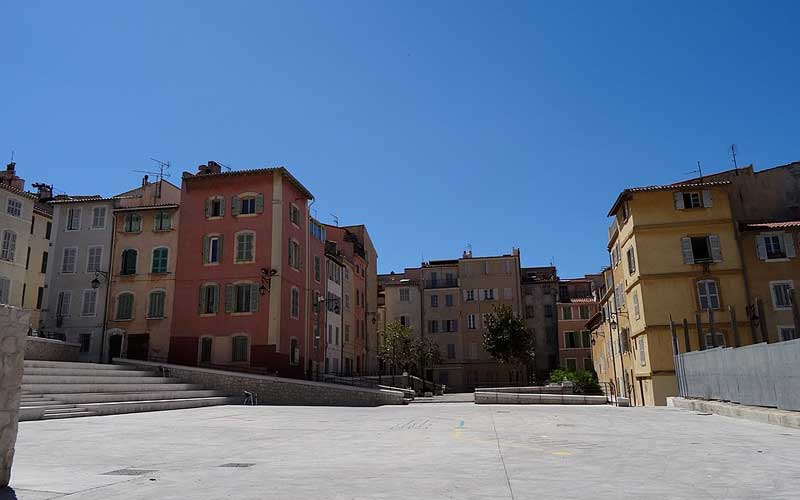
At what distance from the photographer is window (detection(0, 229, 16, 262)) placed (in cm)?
3928

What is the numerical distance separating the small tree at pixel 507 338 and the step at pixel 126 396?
3383 cm

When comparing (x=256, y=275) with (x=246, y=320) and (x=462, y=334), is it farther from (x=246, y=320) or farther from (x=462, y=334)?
(x=462, y=334)

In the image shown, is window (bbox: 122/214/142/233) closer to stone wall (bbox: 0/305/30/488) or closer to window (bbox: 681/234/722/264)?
stone wall (bbox: 0/305/30/488)

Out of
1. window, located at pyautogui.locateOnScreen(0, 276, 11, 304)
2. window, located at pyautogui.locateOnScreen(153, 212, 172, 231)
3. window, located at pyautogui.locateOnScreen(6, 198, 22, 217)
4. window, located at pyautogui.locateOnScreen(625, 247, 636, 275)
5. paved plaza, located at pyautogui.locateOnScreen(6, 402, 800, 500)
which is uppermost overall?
window, located at pyautogui.locateOnScreen(6, 198, 22, 217)

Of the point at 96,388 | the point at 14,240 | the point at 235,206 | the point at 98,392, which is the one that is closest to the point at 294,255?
the point at 235,206

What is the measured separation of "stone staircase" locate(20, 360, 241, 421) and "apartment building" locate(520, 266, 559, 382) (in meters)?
45.5

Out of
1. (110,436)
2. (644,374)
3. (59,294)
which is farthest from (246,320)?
(644,374)

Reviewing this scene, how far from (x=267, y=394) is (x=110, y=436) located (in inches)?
711

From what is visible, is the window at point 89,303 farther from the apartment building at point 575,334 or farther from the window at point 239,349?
the apartment building at point 575,334

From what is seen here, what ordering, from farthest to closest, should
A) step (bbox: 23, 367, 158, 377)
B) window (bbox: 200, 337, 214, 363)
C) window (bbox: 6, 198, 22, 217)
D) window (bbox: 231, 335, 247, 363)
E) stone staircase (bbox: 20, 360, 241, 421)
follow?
window (bbox: 6, 198, 22, 217) → window (bbox: 200, 337, 214, 363) → window (bbox: 231, 335, 247, 363) → step (bbox: 23, 367, 158, 377) → stone staircase (bbox: 20, 360, 241, 421)

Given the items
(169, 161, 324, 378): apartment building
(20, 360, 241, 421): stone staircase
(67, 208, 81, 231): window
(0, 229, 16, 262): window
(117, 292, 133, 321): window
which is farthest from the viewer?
(67, 208, 81, 231): window

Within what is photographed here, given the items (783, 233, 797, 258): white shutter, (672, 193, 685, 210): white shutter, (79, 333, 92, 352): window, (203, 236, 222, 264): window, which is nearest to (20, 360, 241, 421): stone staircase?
(203, 236, 222, 264): window

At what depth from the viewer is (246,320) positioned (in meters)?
36.3

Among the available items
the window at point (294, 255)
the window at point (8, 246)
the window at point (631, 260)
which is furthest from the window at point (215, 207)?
the window at point (631, 260)
